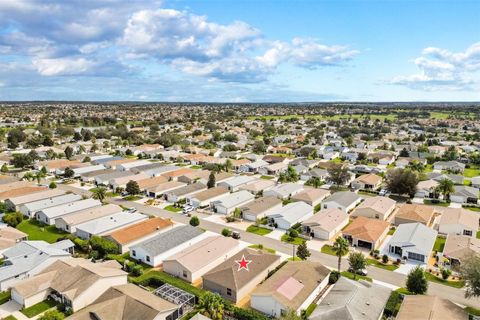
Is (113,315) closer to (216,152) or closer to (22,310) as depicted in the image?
(22,310)

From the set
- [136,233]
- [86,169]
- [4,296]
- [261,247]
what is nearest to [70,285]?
[4,296]

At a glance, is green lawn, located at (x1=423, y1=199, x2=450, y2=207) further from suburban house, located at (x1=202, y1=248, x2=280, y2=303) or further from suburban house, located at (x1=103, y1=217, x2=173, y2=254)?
suburban house, located at (x1=103, y1=217, x2=173, y2=254)

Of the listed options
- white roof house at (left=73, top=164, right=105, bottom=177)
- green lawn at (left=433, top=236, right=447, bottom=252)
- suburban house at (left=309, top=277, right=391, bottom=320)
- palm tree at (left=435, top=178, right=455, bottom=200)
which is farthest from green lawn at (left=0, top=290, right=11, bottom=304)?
palm tree at (left=435, top=178, right=455, bottom=200)

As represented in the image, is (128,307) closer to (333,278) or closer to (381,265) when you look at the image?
(333,278)

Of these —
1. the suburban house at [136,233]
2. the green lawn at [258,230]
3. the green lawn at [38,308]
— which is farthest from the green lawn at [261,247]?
the green lawn at [38,308]

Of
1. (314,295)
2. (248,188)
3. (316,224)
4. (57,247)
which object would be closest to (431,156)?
(248,188)
